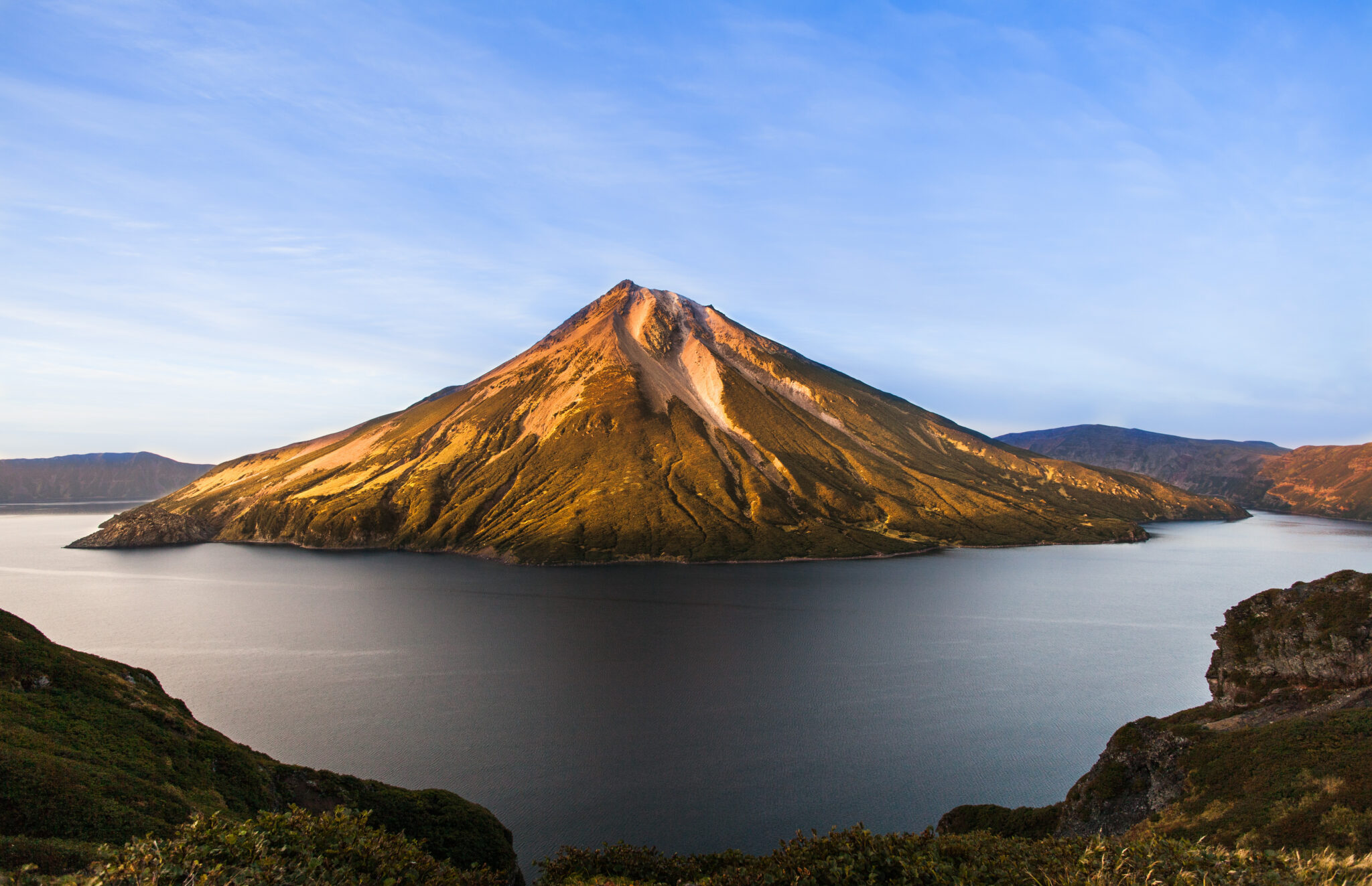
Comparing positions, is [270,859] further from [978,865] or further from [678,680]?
[678,680]

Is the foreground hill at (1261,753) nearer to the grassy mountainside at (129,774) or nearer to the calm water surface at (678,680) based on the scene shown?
the calm water surface at (678,680)

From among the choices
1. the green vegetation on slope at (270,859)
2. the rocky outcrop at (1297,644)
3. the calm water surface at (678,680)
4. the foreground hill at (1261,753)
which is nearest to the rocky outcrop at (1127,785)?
the foreground hill at (1261,753)

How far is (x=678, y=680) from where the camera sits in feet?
253

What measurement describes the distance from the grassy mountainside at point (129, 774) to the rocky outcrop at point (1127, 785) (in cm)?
3167

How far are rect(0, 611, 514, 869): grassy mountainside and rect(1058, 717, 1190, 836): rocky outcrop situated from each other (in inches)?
1247

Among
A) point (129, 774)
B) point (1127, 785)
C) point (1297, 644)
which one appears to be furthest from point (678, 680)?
point (129, 774)

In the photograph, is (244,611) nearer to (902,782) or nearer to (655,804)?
(655,804)

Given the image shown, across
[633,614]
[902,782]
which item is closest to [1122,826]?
[902,782]

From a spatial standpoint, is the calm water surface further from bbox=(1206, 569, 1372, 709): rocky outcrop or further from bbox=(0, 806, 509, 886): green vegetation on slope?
bbox=(0, 806, 509, 886): green vegetation on slope

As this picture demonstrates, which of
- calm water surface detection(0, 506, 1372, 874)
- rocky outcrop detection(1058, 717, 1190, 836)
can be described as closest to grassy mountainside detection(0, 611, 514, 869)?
calm water surface detection(0, 506, 1372, 874)

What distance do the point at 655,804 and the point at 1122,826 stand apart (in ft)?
94.4

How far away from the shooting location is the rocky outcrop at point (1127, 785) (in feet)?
113

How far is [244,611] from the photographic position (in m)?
120

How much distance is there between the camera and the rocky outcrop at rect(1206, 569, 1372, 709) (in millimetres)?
39188
